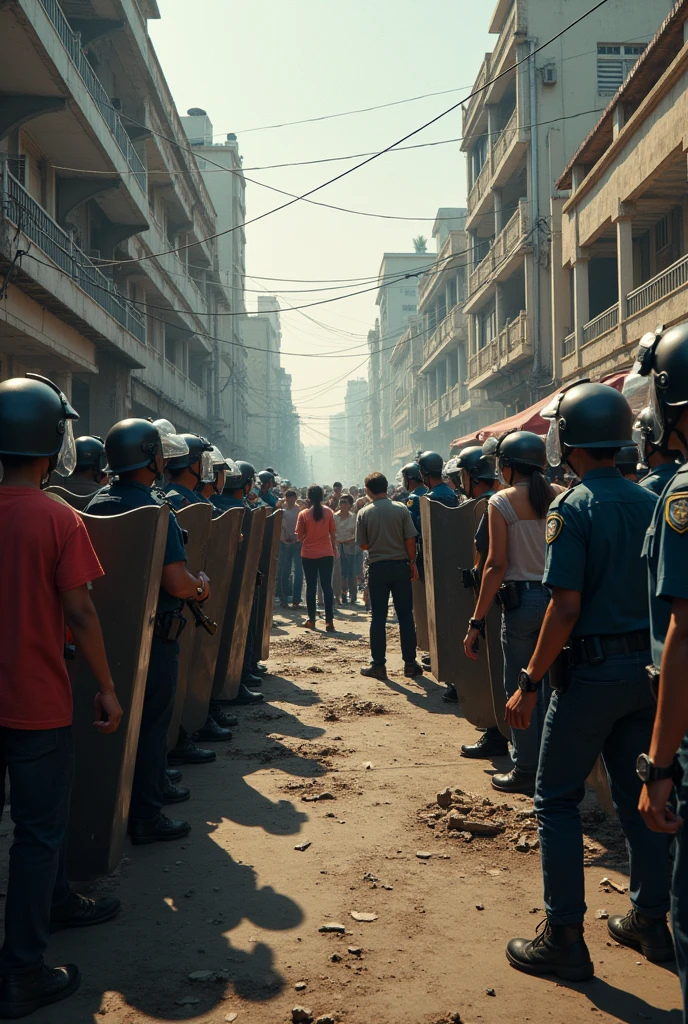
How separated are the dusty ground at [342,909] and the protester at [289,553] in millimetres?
9424

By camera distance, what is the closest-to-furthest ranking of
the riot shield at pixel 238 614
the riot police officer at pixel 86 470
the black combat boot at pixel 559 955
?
the black combat boot at pixel 559 955, the riot police officer at pixel 86 470, the riot shield at pixel 238 614

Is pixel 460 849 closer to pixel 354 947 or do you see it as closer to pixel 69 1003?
pixel 354 947

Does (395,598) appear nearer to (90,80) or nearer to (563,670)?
(563,670)

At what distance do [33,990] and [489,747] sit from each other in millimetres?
3652

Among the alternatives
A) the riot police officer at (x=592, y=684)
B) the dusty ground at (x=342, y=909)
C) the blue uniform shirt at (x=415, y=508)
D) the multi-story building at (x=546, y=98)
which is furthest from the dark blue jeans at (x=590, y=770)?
the multi-story building at (x=546, y=98)

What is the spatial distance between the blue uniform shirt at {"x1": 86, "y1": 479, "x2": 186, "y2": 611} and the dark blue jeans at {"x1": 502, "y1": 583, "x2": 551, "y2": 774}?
1872 millimetres

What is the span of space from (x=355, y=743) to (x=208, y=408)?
3736cm

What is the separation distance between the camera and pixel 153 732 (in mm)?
4555

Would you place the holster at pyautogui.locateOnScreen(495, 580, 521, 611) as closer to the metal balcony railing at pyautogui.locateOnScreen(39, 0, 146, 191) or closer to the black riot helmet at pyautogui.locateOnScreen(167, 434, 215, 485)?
the black riot helmet at pyautogui.locateOnScreen(167, 434, 215, 485)

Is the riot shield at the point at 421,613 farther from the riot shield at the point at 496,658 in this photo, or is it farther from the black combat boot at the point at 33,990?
the black combat boot at the point at 33,990

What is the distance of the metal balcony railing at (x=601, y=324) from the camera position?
59.8ft

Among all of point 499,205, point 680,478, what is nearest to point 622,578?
point 680,478

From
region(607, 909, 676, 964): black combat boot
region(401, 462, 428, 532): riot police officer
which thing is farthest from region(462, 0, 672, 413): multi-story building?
region(607, 909, 676, 964): black combat boot

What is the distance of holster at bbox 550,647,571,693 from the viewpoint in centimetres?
311
